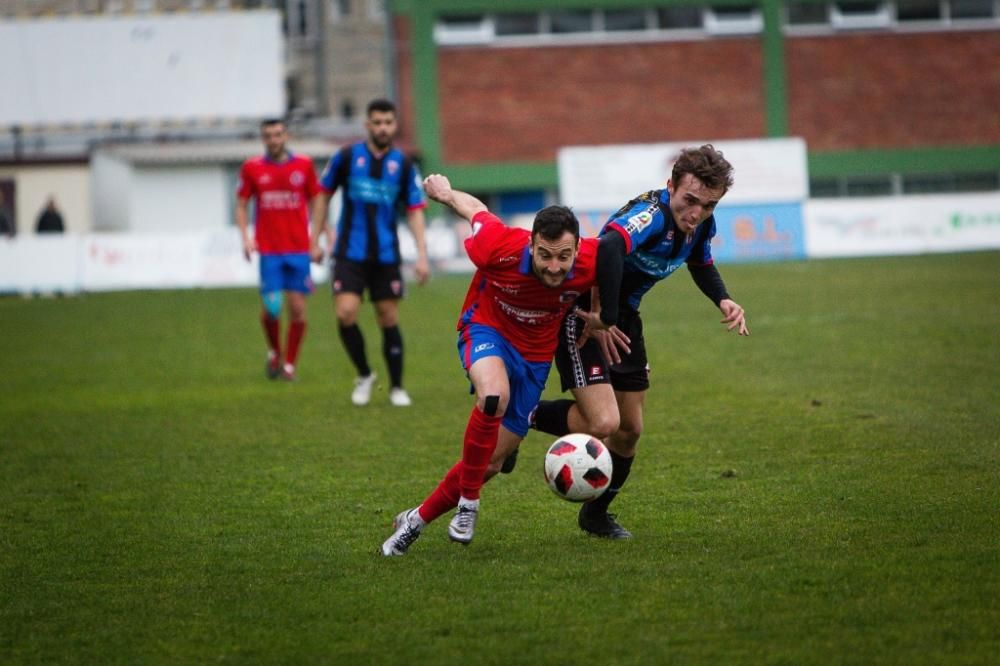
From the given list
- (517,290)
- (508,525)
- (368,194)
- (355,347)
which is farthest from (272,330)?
(517,290)

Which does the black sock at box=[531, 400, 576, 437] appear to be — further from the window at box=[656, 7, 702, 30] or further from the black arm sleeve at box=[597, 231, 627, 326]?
the window at box=[656, 7, 702, 30]

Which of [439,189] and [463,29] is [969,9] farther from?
[439,189]

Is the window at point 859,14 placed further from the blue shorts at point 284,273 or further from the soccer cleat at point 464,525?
the soccer cleat at point 464,525

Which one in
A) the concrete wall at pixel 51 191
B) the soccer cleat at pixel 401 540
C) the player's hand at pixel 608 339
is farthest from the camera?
the concrete wall at pixel 51 191

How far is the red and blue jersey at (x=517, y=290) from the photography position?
6.40 meters

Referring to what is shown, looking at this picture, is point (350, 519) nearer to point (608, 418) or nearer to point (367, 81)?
point (608, 418)

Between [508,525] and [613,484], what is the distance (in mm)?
526

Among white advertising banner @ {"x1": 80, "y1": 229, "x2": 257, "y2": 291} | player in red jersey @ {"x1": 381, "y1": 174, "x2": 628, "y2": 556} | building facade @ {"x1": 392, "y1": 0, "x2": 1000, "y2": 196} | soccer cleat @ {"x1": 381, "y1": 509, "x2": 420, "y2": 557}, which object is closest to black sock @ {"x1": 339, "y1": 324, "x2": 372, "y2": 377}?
player in red jersey @ {"x1": 381, "y1": 174, "x2": 628, "y2": 556}

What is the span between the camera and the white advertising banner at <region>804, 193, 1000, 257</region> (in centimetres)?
3055

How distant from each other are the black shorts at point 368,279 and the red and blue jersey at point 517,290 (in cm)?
526

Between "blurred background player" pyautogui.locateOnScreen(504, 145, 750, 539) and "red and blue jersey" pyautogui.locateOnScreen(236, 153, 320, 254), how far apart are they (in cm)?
727

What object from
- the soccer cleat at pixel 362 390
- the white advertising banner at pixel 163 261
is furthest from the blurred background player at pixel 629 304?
the white advertising banner at pixel 163 261

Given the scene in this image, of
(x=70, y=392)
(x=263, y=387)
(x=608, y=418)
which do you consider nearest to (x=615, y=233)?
(x=608, y=418)

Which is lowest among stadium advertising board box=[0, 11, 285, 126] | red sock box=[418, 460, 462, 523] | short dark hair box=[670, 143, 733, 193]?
red sock box=[418, 460, 462, 523]
